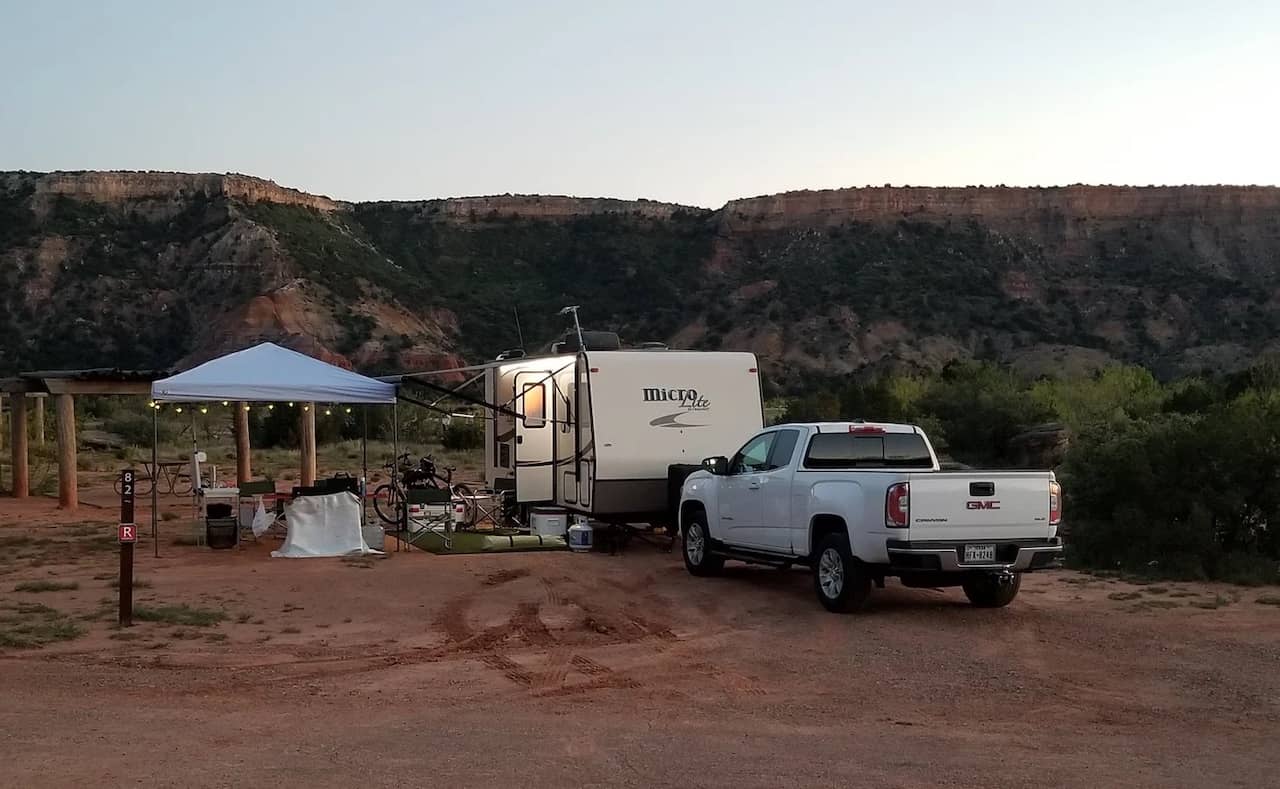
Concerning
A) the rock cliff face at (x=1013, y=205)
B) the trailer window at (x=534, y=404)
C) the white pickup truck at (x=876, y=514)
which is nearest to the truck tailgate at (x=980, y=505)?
the white pickup truck at (x=876, y=514)

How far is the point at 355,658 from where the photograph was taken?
916 cm

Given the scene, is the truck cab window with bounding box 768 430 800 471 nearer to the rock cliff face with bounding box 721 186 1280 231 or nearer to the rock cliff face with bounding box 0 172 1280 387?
the rock cliff face with bounding box 0 172 1280 387

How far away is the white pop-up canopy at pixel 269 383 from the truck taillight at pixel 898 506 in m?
8.11

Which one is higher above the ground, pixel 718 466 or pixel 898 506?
pixel 718 466

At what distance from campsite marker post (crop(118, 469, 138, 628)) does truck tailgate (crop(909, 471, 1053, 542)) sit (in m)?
6.47

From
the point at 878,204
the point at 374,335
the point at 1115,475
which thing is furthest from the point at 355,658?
the point at 878,204

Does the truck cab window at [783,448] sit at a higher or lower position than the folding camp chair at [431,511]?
higher

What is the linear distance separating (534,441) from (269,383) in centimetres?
387

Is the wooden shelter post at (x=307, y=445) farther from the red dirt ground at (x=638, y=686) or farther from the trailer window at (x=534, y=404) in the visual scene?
the red dirt ground at (x=638, y=686)

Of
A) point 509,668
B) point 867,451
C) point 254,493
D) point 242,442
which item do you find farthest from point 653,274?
point 509,668

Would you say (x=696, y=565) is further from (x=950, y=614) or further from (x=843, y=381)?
(x=843, y=381)

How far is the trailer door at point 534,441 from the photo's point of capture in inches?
671

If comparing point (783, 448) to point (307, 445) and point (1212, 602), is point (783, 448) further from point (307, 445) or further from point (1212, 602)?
point (307, 445)

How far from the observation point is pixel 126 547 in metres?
10.2
